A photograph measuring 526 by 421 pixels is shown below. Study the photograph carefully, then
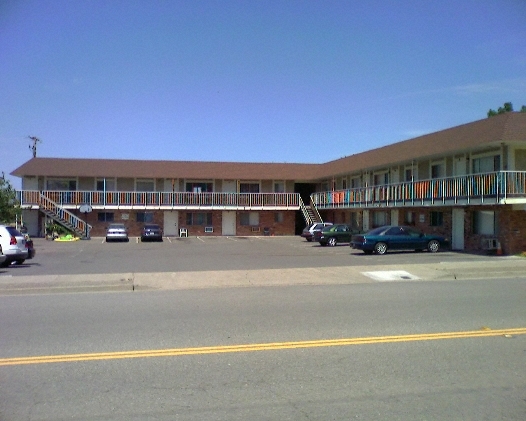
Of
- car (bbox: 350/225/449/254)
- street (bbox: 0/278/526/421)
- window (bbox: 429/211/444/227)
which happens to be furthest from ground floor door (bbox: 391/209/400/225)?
street (bbox: 0/278/526/421)

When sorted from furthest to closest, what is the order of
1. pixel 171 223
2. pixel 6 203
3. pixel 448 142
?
1. pixel 171 223
2. pixel 448 142
3. pixel 6 203

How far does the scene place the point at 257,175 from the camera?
50.7 metres

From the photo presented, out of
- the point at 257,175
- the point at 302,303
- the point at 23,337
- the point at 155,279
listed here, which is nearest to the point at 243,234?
the point at 257,175

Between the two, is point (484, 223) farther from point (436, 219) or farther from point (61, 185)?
point (61, 185)

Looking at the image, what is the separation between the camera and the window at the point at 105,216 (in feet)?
154

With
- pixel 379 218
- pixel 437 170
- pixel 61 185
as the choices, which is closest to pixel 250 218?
pixel 379 218

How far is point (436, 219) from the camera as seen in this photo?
31844 millimetres

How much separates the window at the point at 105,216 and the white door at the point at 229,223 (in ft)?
32.3

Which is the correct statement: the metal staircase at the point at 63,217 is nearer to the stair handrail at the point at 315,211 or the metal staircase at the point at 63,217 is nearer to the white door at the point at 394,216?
the stair handrail at the point at 315,211

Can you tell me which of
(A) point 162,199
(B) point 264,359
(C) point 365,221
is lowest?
(B) point 264,359

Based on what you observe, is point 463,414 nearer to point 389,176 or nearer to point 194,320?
point 194,320

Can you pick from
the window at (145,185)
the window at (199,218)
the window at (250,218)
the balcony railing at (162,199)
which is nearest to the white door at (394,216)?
the balcony railing at (162,199)

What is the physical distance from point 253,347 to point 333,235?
27.4 m

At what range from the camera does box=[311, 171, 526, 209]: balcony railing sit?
78.7 feet
